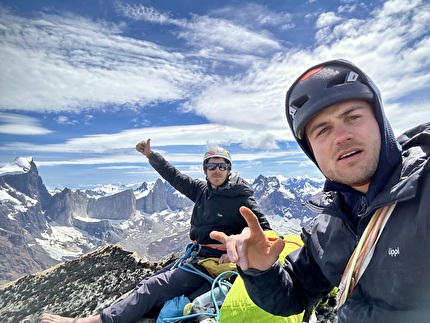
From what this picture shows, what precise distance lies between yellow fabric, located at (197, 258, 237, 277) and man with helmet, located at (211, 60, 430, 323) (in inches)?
142

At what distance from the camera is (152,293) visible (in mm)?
7000

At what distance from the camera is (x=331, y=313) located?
539cm

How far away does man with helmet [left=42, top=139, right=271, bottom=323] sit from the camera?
6863mm

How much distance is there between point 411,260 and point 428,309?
0.38 metres

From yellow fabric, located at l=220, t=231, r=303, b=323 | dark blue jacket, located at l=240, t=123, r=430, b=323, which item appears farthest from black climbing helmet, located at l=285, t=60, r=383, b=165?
yellow fabric, located at l=220, t=231, r=303, b=323

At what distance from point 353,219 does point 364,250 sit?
2.00 ft

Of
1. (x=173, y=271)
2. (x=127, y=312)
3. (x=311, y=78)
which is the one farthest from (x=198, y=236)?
(x=311, y=78)

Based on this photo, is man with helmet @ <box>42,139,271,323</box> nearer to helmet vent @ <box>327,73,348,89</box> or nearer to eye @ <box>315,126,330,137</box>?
eye @ <box>315,126,330,137</box>

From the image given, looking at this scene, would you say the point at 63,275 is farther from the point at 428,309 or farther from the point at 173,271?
the point at 428,309

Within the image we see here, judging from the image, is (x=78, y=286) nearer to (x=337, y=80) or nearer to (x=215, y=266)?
(x=215, y=266)

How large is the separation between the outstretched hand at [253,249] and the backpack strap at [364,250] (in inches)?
26.7

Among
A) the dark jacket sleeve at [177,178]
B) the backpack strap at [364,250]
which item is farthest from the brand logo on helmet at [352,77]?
the dark jacket sleeve at [177,178]

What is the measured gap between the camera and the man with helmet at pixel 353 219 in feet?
7.82

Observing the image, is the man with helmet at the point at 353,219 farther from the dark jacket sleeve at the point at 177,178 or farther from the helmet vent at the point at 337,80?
the dark jacket sleeve at the point at 177,178
